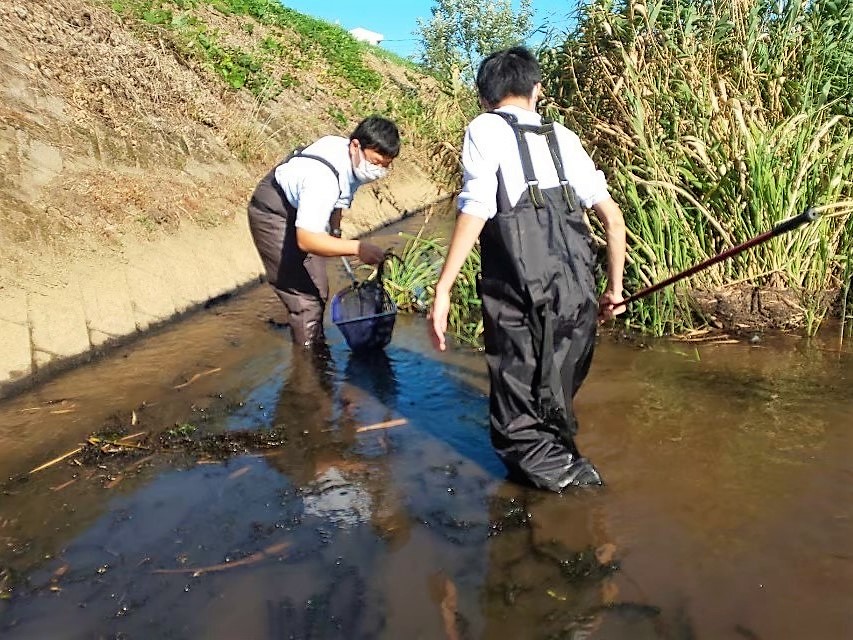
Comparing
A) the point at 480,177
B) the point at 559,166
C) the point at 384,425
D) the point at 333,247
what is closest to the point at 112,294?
the point at 333,247

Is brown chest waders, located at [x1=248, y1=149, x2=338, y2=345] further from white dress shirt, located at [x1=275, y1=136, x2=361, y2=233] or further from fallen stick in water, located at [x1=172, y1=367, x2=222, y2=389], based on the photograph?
fallen stick in water, located at [x1=172, y1=367, x2=222, y2=389]

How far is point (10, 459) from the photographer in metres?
3.71

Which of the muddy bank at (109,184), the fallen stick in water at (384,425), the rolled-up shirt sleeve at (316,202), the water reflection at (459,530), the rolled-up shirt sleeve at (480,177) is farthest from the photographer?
the muddy bank at (109,184)

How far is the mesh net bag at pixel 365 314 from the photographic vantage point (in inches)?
189

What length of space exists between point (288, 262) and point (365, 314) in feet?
2.11

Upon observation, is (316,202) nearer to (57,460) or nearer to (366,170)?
(366,170)

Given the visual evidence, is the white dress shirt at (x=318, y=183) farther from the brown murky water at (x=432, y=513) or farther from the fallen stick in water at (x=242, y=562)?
the fallen stick in water at (x=242, y=562)

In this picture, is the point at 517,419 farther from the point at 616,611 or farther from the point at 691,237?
the point at 691,237

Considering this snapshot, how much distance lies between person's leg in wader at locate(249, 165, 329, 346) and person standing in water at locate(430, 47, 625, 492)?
226 centimetres

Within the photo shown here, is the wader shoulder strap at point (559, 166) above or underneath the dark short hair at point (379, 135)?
underneath

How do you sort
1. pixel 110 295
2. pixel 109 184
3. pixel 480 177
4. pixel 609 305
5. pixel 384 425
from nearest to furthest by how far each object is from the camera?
pixel 480 177 < pixel 609 305 < pixel 384 425 < pixel 110 295 < pixel 109 184

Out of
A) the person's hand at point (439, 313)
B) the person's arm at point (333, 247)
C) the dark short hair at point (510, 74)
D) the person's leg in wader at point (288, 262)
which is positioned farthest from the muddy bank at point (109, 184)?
the dark short hair at point (510, 74)

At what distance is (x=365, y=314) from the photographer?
16.6ft

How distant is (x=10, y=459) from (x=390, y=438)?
6.41 ft
